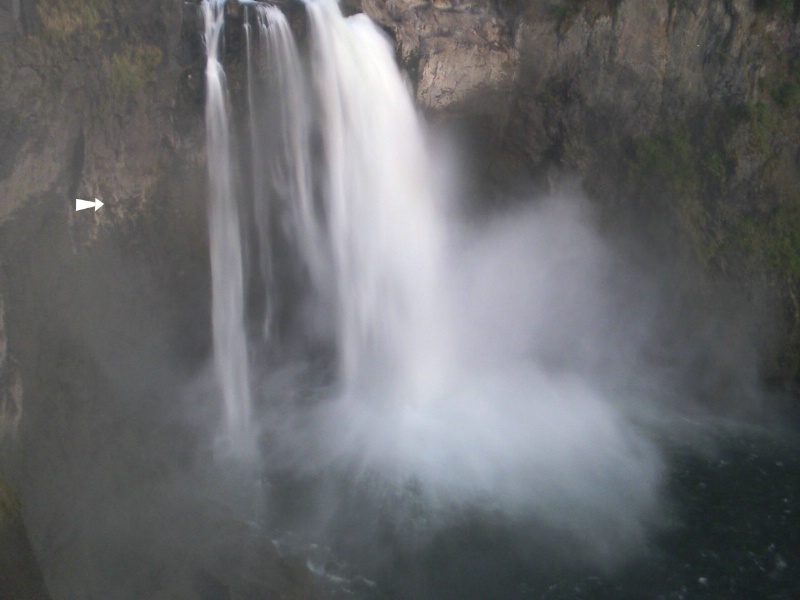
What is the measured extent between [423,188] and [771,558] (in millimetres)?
8202

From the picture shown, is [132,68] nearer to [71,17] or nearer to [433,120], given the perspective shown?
[71,17]

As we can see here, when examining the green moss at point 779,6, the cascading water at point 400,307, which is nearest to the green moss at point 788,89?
the green moss at point 779,6

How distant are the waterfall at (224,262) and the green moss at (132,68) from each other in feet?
2.60

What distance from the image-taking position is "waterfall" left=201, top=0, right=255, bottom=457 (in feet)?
34.9

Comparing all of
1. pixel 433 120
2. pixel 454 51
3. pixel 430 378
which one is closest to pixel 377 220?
pixel 433 120

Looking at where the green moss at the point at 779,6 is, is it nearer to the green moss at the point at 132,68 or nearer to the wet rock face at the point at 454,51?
the wet rock face at the point at 454,51

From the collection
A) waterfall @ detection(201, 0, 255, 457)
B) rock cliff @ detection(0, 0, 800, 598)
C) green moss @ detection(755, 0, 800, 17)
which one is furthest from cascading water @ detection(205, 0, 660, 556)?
green moss @ detection(755, 0, 800, 17)

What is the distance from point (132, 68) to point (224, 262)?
315 cm

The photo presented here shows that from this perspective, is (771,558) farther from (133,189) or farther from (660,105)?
(133,189)

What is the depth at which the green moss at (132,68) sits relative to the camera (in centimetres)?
998

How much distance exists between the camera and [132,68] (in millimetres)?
10148

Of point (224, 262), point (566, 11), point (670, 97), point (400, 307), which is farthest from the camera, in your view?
point (670, 97)

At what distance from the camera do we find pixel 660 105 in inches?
536

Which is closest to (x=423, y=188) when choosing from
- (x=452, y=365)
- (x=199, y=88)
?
(x=452, y=365)
